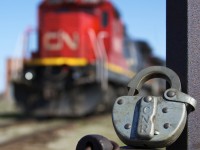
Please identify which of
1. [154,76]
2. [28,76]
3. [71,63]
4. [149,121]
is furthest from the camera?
[28,76]

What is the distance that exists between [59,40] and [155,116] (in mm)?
9815

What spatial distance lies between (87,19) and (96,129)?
401cm

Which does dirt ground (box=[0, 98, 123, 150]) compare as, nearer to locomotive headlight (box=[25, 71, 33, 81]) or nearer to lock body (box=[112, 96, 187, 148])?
locomotive headlight (box=[25, 71, 33, 81])

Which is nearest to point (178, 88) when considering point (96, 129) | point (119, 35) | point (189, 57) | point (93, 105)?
point (189, 57)

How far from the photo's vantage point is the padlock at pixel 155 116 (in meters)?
1.43

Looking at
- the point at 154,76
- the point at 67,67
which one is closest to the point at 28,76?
the point at 67,67

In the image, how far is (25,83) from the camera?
10.9 m

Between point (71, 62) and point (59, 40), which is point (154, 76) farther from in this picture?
point (59, 40)

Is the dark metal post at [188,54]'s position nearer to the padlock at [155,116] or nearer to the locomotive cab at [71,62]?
the padlock at [155,116]

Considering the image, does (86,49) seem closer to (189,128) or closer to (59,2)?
(59,2)

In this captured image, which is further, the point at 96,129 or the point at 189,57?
the point at 96,129

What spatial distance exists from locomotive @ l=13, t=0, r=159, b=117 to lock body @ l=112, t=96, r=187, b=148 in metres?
8.97

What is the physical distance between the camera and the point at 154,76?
5.24 ft

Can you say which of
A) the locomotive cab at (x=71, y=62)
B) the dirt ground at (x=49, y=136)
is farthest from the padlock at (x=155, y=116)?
the locomotive cab at (x=71, y=62)
